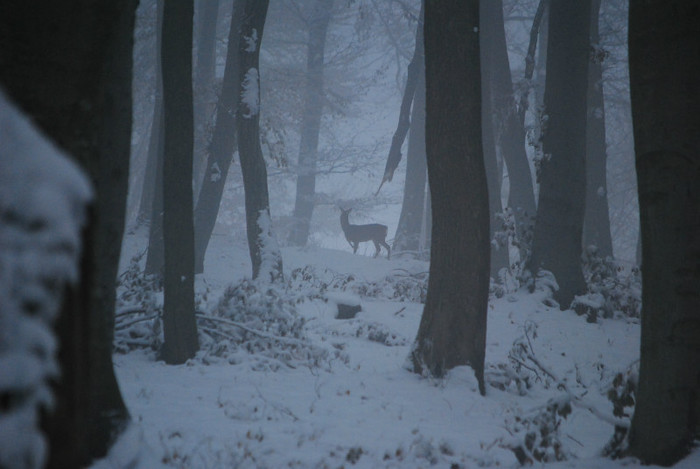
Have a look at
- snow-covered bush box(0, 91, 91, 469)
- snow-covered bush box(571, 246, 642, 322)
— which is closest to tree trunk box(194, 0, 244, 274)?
snow-covered bush box(571, 246, 642, 322)

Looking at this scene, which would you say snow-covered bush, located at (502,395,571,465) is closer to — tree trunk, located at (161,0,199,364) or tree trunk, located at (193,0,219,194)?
tree trunk, located at (161,0,199,364)

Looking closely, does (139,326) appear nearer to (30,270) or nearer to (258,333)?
(258,333)

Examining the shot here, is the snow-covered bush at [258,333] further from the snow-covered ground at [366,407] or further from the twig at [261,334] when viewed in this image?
the snow-covered ground at [366,407]

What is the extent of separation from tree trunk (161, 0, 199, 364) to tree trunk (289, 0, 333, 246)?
19.2 meters

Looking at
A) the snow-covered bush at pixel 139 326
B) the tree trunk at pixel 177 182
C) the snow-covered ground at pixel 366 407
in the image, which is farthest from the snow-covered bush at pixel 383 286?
the tree trunk at pixel 177 182

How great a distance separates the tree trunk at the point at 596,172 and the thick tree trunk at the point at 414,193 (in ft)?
23.0

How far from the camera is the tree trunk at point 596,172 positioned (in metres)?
13.2

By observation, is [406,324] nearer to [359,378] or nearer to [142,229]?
[359,378]

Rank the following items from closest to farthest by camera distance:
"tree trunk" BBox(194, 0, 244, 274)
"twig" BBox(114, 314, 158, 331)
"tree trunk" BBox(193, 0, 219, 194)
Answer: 1. "twig" BBox(114, 314, 158, 331)
2. "tree trunk" BBox(194, 0, 244, 274)
3. "tree trunk" BBox(193, 0, 219, 194)

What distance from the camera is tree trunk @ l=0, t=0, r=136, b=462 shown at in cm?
91

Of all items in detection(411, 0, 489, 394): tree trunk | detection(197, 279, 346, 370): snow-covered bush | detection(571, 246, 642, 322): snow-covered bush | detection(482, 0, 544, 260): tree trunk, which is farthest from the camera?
detection(482, 0, 544, 260): tree trunk

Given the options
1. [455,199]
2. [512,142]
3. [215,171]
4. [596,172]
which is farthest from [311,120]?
[455,199]

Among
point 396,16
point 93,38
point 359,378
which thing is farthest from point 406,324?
point 396,16

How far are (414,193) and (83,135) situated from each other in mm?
19391
